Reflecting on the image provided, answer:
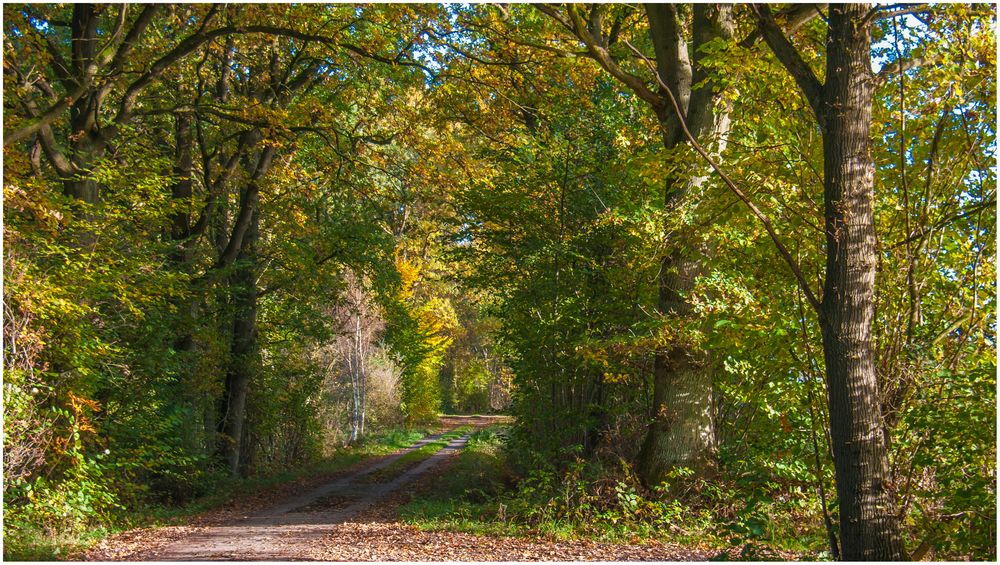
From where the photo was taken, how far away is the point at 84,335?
8.73 metres

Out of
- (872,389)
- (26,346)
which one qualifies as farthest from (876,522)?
(26,346)

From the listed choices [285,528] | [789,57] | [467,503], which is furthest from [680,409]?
[285,528]

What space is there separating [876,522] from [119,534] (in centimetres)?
889

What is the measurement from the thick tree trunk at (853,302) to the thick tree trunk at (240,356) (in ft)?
44.0

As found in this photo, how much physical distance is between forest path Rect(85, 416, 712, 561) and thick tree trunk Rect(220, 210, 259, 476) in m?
3.80

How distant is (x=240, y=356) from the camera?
15797 millimetres

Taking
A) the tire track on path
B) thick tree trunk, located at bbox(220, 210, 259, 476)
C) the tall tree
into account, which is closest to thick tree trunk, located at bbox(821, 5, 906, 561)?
the tall tree

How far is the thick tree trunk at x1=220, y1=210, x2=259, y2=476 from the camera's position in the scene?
15719mm

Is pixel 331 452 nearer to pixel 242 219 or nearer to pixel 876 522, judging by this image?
pixel 242 219

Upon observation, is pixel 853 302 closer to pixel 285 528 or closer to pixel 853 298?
pixel 853 298

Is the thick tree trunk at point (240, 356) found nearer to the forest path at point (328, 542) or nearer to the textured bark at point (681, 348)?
the forest path at point (328, 542)

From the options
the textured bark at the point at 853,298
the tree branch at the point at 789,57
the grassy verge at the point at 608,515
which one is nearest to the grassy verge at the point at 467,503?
the grassy verge at the point at 608,515

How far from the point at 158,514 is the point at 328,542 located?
15.7ft

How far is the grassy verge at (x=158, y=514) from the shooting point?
7340 millimetres
